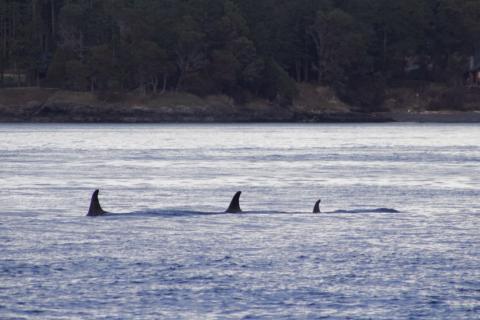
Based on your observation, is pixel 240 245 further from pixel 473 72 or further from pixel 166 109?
pixel 473 72

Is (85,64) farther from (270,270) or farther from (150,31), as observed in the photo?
(270,270)

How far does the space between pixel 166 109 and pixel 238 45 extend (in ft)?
42.9

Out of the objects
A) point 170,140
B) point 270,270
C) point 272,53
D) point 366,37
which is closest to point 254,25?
point 272,53

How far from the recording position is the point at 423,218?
40938 millimetres

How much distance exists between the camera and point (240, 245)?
111ft

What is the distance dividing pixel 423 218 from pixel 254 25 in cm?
13578

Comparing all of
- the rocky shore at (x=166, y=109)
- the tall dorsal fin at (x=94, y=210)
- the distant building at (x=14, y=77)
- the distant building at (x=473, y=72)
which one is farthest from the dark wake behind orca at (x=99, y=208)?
the distant building at (x=473, y=72)

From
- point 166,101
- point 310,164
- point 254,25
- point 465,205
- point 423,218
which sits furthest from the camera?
point 254,25

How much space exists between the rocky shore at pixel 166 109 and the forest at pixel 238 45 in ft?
5.46

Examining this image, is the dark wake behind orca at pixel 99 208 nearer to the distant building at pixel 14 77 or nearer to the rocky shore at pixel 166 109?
the rocky shore at pixel 166 109

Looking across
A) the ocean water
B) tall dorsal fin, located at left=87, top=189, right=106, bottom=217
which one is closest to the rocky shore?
the ocean water

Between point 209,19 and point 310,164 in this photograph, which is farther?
point 209,19

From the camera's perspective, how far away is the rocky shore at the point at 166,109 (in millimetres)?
163875

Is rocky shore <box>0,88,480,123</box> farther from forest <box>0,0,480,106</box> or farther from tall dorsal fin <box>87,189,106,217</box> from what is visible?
tall dorsal fin <box>87,189,106,217</box>
